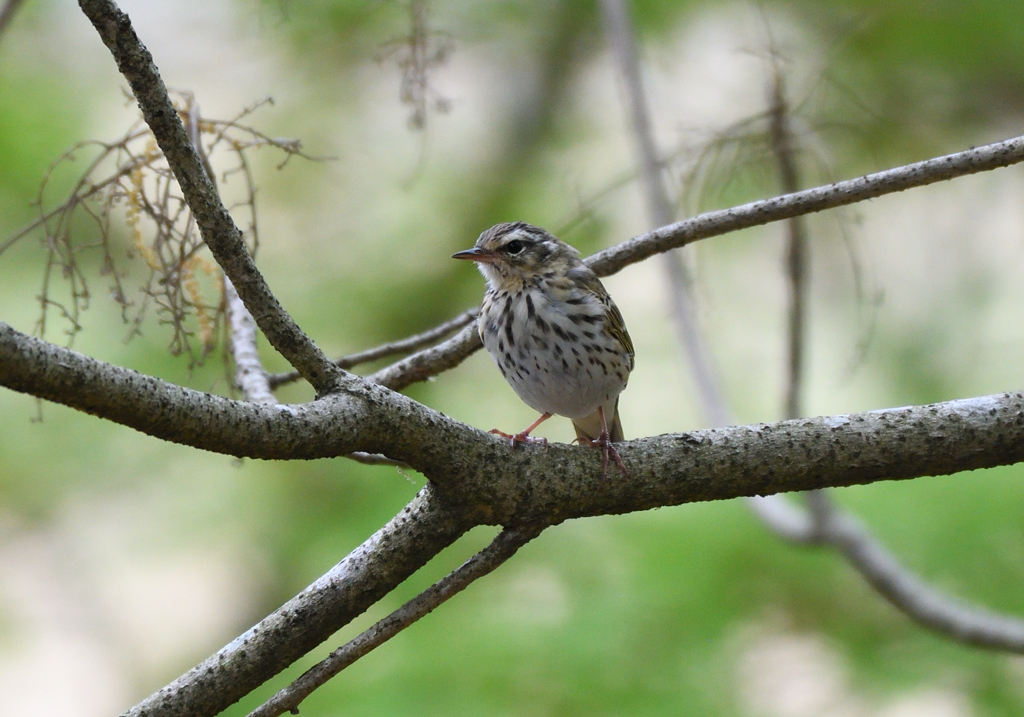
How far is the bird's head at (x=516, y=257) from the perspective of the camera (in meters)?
4.36

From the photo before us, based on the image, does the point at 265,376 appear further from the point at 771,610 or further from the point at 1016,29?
the point at 1016,29

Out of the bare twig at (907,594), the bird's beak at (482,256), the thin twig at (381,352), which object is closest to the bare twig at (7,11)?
A: the thin twig at (381,352)

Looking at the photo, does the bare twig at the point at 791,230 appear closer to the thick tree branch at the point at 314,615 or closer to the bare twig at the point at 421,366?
the bare twig at the point at 421,366

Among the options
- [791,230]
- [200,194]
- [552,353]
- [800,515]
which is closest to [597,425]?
[552,353]

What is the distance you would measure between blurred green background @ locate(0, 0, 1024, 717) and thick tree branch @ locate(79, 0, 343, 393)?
6.79 ft

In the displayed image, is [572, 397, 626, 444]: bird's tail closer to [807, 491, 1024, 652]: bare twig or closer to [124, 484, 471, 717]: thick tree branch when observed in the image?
[807, 491, 1024, 652]: bare twig

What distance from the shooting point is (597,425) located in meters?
5.02

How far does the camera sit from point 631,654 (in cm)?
497

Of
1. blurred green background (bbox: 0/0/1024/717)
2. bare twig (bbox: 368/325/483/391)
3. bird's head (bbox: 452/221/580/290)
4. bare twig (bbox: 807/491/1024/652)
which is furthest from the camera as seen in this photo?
blurred green background (bbox: 0/0/1024/717)

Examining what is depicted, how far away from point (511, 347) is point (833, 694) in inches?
95.6

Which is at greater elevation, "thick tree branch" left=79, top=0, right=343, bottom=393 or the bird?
the bird

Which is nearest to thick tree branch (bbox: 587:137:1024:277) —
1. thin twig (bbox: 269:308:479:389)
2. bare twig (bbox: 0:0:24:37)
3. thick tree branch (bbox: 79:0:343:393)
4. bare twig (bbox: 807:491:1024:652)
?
thin twig (bbox: 269:308:479:389)

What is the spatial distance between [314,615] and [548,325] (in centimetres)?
190

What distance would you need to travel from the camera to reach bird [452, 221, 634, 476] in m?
4.18
